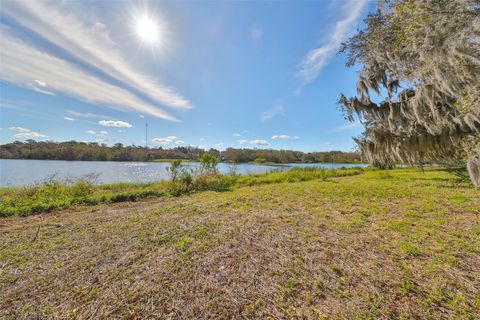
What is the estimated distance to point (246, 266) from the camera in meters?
2.17

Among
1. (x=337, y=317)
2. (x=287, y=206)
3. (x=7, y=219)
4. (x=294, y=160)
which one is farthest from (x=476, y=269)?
(x=294, y=160)

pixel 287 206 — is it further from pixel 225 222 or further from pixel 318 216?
pixel 225 222

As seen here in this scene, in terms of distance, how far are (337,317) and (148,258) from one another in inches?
81.6

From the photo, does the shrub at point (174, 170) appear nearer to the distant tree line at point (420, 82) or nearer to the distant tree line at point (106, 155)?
the distant tree line at point (420, 82)

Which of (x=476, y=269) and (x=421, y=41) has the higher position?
(x=421, y=41)

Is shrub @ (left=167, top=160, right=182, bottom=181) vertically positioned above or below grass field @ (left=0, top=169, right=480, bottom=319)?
above

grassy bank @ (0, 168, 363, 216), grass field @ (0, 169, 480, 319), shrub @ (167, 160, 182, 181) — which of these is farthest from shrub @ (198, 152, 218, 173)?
grass field @ (0, 169, 480, 319)

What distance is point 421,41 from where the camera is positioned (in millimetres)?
3770

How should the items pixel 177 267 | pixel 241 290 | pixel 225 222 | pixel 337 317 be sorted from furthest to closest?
pixel 225 222 → pixel 177 267 → pixel 241 290 → pixel 337 317

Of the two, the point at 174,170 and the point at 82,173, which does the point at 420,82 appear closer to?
the point at 174,170

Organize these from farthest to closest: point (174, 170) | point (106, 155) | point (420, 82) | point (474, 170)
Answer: point (106, 155)
point (174, 170)
point (420, 82)
point (474, 170)

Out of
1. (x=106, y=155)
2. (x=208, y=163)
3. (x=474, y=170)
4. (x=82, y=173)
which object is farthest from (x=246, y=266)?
(x=106, y=155)

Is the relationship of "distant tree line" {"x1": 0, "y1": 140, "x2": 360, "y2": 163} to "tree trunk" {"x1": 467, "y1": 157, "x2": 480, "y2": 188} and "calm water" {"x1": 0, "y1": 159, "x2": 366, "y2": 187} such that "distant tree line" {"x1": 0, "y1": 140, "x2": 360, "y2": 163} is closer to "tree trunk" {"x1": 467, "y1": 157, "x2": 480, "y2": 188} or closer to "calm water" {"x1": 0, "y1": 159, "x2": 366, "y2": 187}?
"calm water" {"x1": 0, "y1": 159, "x2": 366, "y2": 187}

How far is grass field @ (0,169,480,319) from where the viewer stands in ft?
5.19
